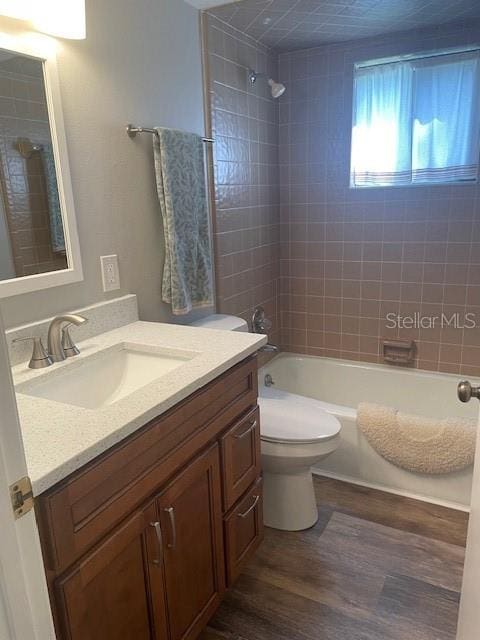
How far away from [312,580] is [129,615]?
2.89 ft

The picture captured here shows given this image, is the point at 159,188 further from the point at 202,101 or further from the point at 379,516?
the point at 379,516

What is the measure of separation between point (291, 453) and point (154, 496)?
85cm

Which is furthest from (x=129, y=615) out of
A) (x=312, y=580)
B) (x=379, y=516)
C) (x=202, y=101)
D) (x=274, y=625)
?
(x=202, y=101)

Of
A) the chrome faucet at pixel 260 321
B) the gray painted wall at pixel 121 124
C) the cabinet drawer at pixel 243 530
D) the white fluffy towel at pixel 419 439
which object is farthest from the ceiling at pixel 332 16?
the cabinet drawer at pixel 243 530

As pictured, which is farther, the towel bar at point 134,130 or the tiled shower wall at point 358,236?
the tiled shower wall at point 358,236

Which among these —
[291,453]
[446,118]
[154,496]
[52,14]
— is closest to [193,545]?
[154,496]

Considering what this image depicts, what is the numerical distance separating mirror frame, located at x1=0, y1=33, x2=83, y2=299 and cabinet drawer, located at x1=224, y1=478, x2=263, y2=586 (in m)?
0.91

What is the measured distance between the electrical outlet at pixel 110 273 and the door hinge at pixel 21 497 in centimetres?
107

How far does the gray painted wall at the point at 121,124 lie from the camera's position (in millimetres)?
1478

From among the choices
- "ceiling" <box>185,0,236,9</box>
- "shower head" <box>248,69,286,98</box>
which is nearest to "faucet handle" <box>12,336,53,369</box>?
"ceiling" <box>185,0,236,9</box>

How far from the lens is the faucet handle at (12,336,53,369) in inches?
52.0

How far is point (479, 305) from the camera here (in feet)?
8.63

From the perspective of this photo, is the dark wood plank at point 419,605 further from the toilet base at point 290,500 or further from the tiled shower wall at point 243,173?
the tiled shower wall at point 243,173

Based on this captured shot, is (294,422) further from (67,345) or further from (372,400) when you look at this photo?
(372,400)
